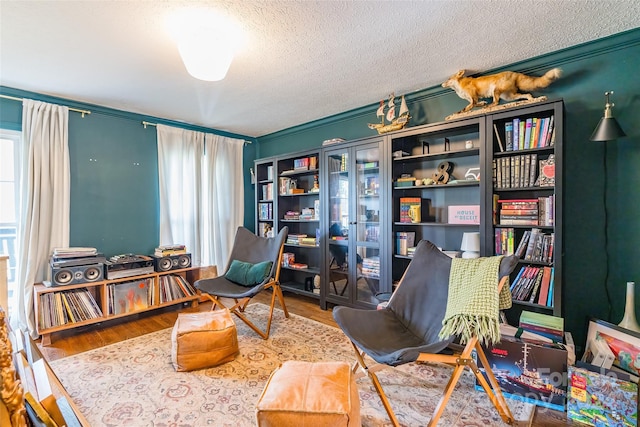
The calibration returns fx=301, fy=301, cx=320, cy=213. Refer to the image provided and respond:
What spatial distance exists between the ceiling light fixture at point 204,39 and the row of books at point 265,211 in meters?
2.44

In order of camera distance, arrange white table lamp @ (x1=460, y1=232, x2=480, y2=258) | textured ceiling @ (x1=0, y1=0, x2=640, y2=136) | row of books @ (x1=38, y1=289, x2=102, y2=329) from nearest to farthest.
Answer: textured ceiling @ (x1=0, y1=0, x2=640, y2=136)
white table lamp @ (x1=460, y1=232, x2=480, y2=258)
row of books @ (x1=38, y1=289, x2=102, y2=329)

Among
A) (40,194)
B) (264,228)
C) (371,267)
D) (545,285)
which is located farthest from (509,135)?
(40,194)

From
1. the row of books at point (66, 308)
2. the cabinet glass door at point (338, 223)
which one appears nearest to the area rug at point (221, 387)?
the row of books at point (66, 308)

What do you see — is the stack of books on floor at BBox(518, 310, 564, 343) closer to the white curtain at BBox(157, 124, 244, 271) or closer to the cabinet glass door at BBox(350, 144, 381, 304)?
the cabinet glass door at BBox(350, 144, 381, 304)

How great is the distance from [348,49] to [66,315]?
335 cm

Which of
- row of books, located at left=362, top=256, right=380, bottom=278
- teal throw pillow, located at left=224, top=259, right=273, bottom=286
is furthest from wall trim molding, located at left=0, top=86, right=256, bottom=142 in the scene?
row of books, located at left=362, top=256, right=380, bottom=278

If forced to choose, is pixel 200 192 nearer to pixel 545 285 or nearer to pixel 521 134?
pixel 521 134

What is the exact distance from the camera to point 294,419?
1.28 metres

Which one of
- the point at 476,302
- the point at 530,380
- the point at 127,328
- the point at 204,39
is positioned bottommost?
the point at 127,328

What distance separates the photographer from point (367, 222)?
3.21 metres

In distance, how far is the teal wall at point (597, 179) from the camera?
208 centimetres

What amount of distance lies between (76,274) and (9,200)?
105 centimetres

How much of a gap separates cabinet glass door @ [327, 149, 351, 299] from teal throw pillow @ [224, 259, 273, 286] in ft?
2.71

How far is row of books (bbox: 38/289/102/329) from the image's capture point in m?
2.63
